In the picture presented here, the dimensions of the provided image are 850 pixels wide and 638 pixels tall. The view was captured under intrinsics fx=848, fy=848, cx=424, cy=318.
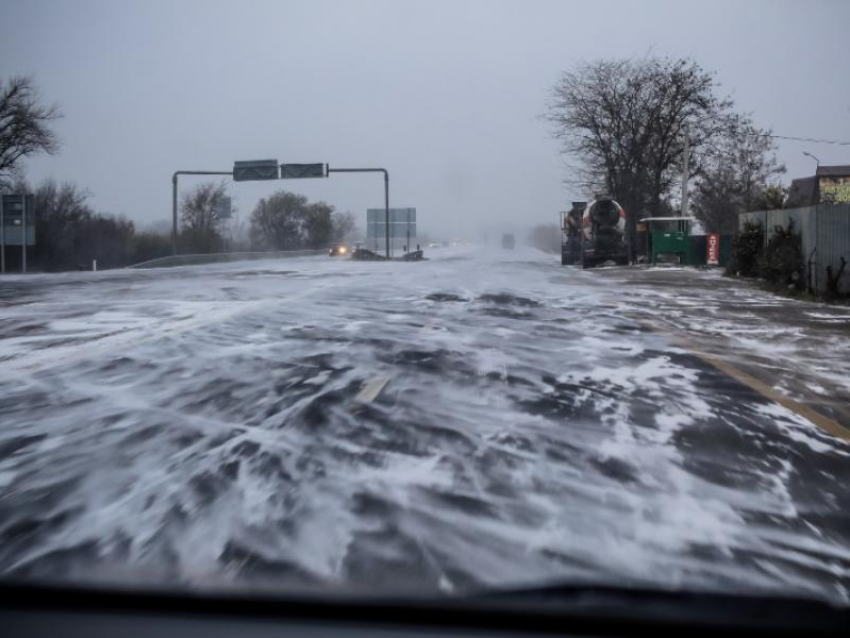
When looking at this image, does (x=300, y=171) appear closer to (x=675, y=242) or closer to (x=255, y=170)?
(x=255, y=170)

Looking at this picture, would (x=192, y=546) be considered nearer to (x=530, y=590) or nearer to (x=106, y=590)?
(x=106, y=590)

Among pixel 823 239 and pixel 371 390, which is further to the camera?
pixel 823 239

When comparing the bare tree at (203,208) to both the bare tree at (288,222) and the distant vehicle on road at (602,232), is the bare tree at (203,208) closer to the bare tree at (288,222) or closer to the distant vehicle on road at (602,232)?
the bare tree at (288,222)

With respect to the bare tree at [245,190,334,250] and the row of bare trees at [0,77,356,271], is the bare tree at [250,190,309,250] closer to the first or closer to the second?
the bare tree at [245,190,334,250]

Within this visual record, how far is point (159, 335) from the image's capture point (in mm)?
10820

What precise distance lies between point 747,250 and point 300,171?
112 feet

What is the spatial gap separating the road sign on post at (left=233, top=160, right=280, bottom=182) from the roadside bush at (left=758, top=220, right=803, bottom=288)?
124 ft

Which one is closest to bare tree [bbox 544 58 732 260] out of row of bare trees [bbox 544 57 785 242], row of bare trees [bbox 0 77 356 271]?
row of bare trees [bbox 544 57 785 242]

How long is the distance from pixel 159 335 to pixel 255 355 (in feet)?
7.48

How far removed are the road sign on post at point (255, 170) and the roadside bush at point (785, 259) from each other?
37.9 m

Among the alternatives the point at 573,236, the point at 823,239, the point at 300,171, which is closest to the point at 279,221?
the point at 300,171

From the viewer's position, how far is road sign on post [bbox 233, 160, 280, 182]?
53.3 metres

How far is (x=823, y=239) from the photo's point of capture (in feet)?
59.5

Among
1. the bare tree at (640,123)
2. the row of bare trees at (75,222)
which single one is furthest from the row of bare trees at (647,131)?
the row of bare trees at (75,222)
